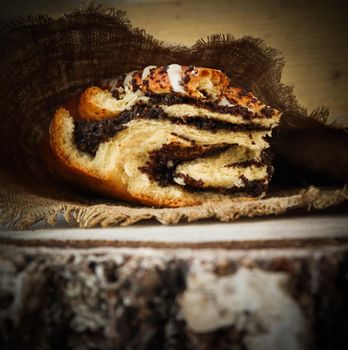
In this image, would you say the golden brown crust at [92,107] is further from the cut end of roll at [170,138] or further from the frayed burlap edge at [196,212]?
the frayed burlap edge at [196,212]

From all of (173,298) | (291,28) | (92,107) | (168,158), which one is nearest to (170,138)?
(168,158)

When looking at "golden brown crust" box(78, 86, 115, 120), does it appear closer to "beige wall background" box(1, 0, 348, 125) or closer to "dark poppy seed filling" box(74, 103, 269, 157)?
"dark poppy seed filling" box(74, 103, 269, 157)

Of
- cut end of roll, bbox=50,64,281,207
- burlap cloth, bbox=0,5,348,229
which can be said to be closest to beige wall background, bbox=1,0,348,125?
burlap cloth, bbox=0,5,348,229

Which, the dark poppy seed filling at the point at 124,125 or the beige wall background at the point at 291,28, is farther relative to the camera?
the beige wall background at the point at 291,28

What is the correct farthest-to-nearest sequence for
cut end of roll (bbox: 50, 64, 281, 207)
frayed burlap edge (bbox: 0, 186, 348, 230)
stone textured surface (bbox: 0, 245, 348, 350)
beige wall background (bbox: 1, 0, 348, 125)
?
1. beige wall background (bbox: 1, 0, 348, 125)
2. cut end of roll (bbox: 50, 64, 281, 207)
3. frayed burlap edge (bbox: 0, 186, 348, 230)
4. stone textured surface (bbox: 0, 245, 348, 350)

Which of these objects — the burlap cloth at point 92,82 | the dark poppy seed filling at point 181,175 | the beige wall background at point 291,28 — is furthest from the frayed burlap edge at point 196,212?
the beige wall background at point 291,28

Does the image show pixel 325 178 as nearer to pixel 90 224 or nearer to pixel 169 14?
pixel 90 224
